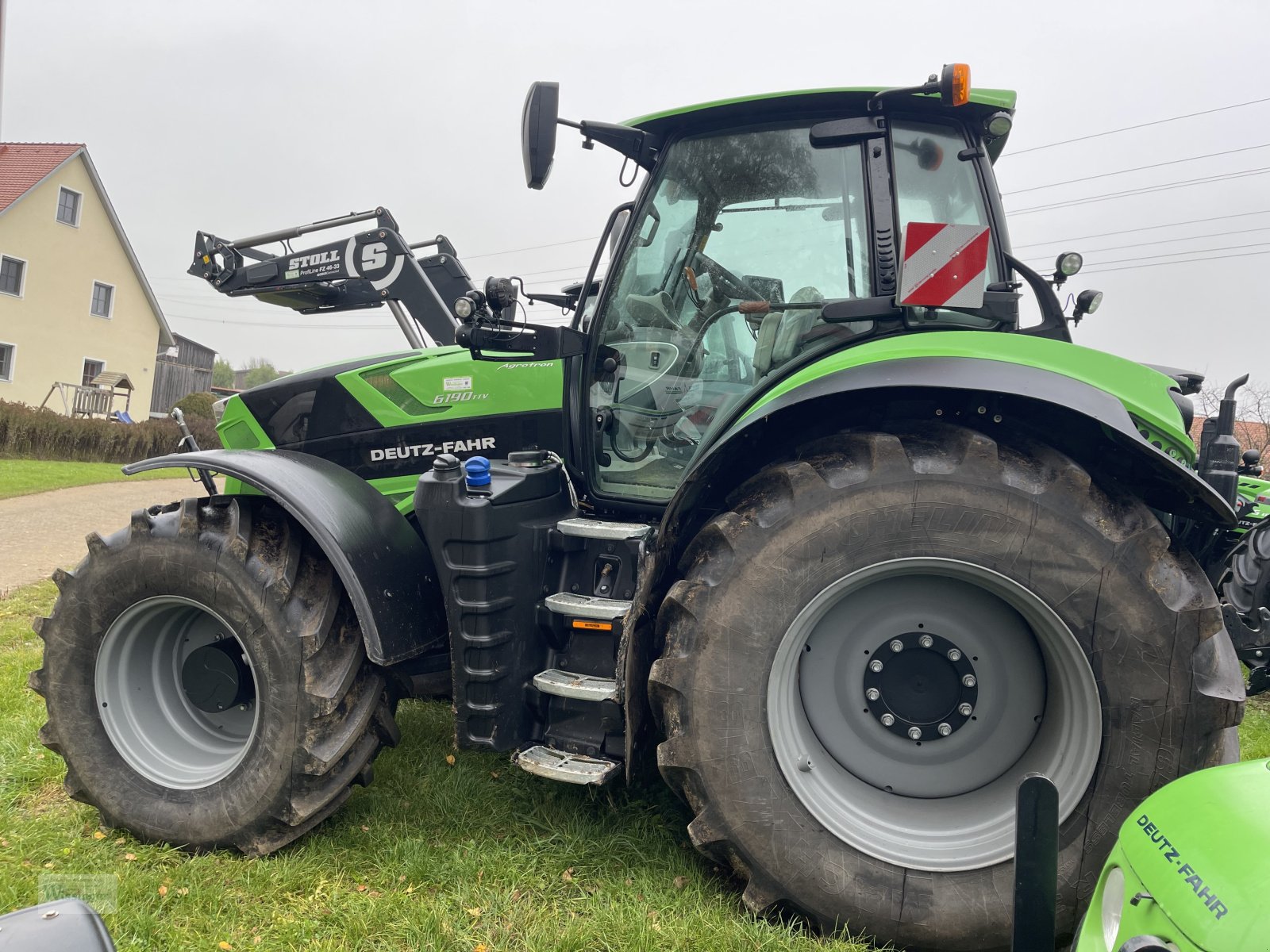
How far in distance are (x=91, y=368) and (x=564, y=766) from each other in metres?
30.9

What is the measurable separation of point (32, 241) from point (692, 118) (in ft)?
96.0

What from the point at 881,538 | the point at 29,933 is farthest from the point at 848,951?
the point at 29,933

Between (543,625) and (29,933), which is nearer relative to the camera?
(29,933)

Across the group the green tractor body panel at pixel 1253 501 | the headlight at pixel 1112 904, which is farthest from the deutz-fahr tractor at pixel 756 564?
the green tractor body panel at pixel 1253 501

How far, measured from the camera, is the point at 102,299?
92.6 ft

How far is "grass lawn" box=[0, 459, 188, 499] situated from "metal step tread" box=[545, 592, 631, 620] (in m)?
11.6

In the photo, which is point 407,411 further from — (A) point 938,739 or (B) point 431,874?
(A) point 938,739

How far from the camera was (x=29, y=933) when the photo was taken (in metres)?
0.92

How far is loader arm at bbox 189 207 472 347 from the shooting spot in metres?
4.90

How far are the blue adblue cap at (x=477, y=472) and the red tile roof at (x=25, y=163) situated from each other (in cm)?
2839

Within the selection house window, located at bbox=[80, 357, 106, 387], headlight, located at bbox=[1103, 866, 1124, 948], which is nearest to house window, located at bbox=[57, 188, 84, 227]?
house window, located at bbox=[80, 357, 106, 387]

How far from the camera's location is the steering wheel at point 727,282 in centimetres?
297

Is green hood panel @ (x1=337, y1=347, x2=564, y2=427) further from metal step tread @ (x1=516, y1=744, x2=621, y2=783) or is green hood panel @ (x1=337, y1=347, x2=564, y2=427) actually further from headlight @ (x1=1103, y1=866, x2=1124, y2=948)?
headlight @ (x1=1103, y1=866, x2=1124, y2=948)

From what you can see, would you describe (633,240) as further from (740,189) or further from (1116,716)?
(1116,716)
